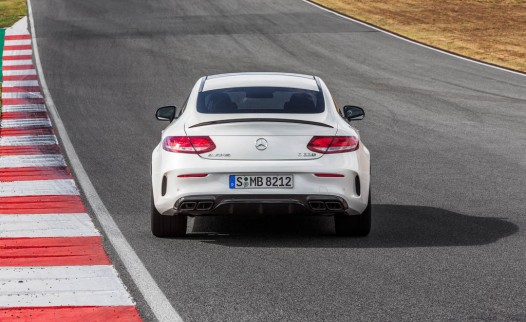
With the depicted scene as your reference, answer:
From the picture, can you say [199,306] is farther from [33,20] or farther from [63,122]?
[33,20]

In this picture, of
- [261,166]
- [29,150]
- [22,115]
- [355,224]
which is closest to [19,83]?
[22,115]

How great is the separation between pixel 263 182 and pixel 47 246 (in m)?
1.87

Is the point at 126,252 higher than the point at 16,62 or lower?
higher

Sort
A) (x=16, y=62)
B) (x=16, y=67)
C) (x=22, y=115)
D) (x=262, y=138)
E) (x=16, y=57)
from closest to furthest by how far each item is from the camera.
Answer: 1. (x=262, y=138)
2. (x=22, y=115)
3. (x=16, y=67)
4. (x=16, y=62)
5. (x=16, y=57)

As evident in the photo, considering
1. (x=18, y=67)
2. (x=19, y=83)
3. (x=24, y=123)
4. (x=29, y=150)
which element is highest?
(x=29, y=150)

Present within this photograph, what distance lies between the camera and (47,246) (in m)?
9.40

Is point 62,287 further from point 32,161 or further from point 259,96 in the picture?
point 32,161

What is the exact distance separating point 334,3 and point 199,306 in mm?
32937

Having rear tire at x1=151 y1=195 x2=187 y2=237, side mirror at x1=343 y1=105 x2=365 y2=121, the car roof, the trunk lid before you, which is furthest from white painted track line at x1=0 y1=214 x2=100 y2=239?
side mirror at x1=343 y1=105 x2=365 y2=121

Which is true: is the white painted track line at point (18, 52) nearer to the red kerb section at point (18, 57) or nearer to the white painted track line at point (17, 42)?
the red kerb section at point (18, 57)

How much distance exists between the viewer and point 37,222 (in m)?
10.5

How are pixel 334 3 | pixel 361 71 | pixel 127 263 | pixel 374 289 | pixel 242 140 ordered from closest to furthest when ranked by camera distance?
pixel 374 289 → pixel 127 263 → pixel 242 140 → pixel 361 71 → pixel 334 3

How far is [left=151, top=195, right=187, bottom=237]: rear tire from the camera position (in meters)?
9.73

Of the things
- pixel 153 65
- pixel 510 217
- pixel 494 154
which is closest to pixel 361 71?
pixel 153 65
